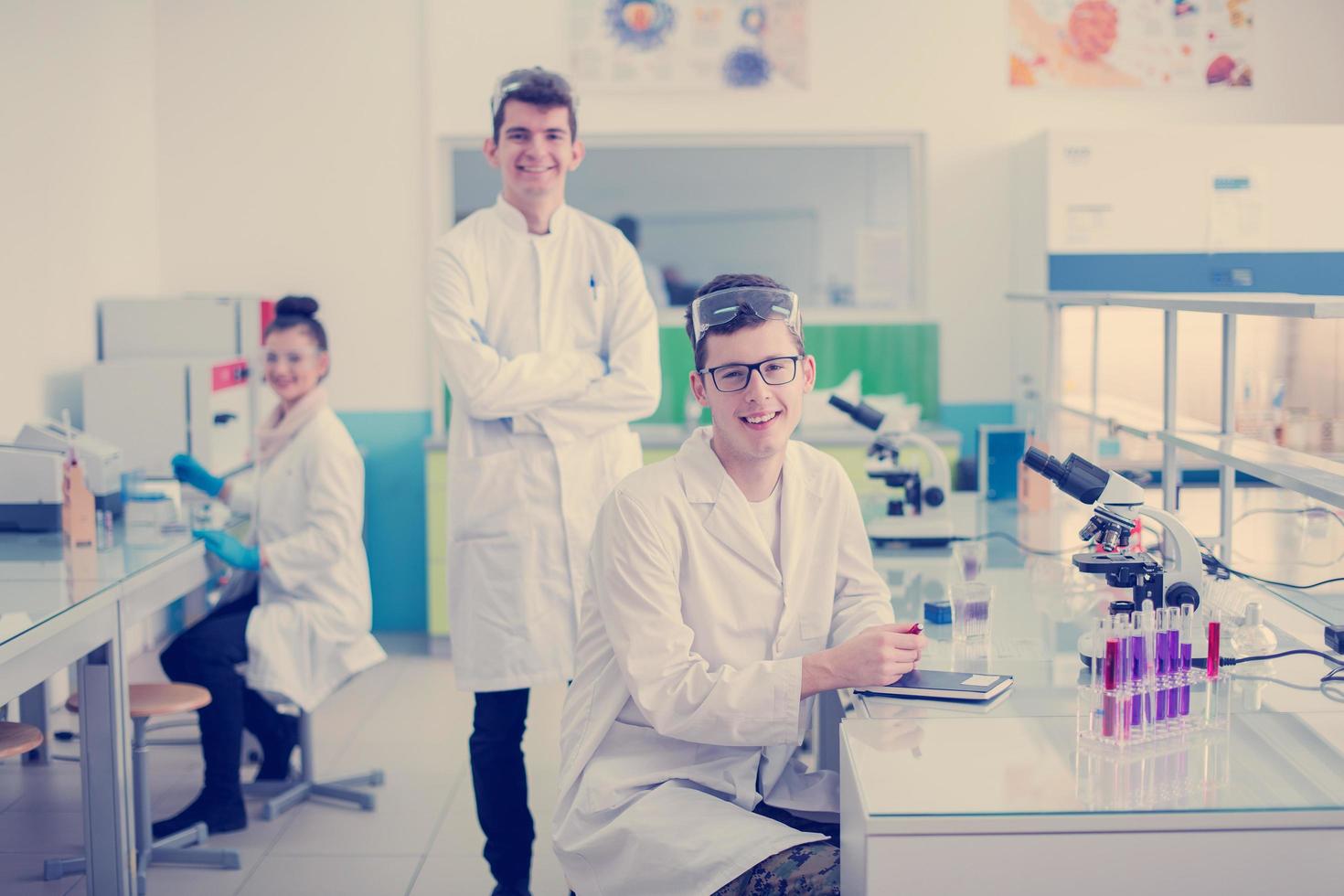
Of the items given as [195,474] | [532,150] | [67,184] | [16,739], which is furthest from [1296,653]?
[67,184]

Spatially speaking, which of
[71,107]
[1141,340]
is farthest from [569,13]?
[1141,340]

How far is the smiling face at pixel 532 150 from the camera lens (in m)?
2.82

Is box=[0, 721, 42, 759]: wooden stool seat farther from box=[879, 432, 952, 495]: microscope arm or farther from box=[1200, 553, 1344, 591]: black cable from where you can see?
box=[1200, 553, 1344, 591]: black cable

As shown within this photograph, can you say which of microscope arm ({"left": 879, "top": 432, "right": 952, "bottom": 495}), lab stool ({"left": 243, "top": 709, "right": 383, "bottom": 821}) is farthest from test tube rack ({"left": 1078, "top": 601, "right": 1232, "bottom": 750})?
lab stool ({"left": 243, "top": 709, "right": 383, "bottom": 821})

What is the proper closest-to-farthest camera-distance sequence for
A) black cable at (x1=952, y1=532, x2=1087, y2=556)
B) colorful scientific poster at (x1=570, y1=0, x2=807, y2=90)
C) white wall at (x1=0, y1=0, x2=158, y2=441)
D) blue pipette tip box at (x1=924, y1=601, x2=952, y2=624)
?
blue pipette tip box at (x1=924, y1=601, x2=952, y2=624), black cable at (x1=952, y1=532, x2=1087, y2=556), white wall at (x1=0, y1=0, x2=158, y2=441), colorful scientific poster at (x1=570, y1=0, x2=807, y2=90)

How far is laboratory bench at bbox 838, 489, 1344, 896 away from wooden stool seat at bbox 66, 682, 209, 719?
1.82 meters

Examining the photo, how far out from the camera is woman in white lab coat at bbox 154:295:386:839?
11.1ft

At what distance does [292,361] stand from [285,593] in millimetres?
595

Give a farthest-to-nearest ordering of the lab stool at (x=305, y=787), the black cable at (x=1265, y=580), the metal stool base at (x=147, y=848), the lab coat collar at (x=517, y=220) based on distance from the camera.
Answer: the lab stool at (x=305, y=787)
the metal stool base at (x=147, y=848)
the lab coat collar at (x=517, y=220)
the black cable at (x=1265, y=580)

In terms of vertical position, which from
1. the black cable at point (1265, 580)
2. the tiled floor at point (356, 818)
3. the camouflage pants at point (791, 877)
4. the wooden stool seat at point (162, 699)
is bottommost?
the tiled floor at point (356, 818)

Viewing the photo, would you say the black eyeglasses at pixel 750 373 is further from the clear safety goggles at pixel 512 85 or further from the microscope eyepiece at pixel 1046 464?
the clear safety goggles at pixel 512 85

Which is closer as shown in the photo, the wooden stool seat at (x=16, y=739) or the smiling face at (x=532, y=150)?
the wooden stool seat at (x=16, y=739)

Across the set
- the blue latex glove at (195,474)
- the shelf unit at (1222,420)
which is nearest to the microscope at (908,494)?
the shelf unit at (1222,420)

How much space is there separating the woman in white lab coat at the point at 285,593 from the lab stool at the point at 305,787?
0.09 metres
